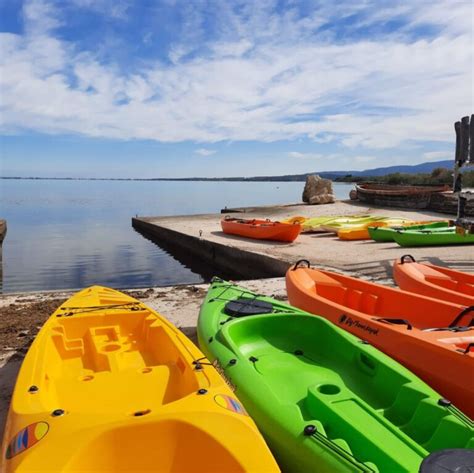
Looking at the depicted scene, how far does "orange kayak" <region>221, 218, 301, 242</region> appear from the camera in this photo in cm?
1698

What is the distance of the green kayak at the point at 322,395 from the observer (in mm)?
2885

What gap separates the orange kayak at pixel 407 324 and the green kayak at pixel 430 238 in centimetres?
822

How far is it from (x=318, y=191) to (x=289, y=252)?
20528 mm

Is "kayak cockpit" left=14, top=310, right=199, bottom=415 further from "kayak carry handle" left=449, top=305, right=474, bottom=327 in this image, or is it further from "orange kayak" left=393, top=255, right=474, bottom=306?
"orange kayak" left=393, top=255, right=474, bottom=306

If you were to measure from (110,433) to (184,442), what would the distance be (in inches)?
17.2

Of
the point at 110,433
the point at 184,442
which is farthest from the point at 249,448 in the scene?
the point at 110,433

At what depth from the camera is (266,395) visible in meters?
3.46

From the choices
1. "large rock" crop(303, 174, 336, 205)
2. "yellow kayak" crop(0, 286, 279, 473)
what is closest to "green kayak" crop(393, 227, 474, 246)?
"yellow kayak" crop(0, 286, 279, 473)

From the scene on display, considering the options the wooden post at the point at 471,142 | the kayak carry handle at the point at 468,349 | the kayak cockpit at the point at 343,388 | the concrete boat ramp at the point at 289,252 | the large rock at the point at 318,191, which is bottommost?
the concrete boat ramp at the point at 289,252

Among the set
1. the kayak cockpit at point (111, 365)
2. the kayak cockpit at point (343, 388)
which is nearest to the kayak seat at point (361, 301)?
the kayak cockpit at point (343, 388)

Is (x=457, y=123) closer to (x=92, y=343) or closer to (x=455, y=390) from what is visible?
(x=455, y=390)

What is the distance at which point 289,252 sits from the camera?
14672mm

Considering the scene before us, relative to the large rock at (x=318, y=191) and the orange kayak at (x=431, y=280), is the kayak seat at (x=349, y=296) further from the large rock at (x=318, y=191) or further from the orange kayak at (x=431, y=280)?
the large rock at (x=318, y=191)

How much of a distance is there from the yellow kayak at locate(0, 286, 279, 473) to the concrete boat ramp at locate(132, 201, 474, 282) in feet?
22.1
